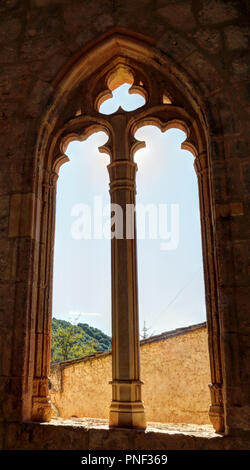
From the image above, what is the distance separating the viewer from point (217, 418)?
2561 mm

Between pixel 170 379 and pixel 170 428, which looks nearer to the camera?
pixel 170 428

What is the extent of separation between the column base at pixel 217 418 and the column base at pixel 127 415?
0.44m

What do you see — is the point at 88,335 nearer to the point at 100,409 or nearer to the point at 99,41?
the point at 100,409

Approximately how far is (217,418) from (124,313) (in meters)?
0.90

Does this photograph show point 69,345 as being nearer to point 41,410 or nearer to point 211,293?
point 41,410

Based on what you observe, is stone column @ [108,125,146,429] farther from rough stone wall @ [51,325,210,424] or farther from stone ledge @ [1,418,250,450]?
rough stone wall @ [51,325,210,424]

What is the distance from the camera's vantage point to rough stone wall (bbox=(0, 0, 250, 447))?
2639mm

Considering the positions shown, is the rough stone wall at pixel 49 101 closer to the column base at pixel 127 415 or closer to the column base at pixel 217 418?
the column base at pixel 217 418

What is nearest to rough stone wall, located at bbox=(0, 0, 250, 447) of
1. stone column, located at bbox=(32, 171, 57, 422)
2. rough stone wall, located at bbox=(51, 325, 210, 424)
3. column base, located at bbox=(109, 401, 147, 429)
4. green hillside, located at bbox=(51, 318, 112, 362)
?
stone column, located at bbox=(32, 171, 57, 422)

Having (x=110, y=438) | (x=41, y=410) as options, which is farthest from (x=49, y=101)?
(x=110, y=438)

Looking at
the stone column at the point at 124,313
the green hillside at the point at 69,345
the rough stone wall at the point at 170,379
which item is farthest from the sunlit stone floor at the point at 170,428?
the green hillside at the point at 69,345

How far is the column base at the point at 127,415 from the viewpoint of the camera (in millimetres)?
2641
